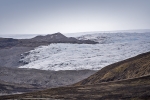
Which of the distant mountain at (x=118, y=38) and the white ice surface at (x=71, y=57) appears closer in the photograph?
the white ice surface at (x=71, y=57)

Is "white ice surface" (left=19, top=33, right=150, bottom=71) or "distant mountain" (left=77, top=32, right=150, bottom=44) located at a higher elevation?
"distant mountain" (left=77, top=32, right=150, bottom=44)

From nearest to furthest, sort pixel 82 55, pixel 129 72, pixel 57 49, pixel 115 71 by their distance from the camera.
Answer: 1. pixel 129 72
2. pixel 115 71
3. pixel 82 55
4. pixel 57 49

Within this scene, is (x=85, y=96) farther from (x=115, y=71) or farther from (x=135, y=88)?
(x=115, y=71)

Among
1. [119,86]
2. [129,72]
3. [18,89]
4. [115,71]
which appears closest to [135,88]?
[119,86]

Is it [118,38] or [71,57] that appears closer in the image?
[71,57]

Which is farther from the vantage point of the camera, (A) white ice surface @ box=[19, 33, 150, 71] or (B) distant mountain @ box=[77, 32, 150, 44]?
(B) distant mountain @ box=[77, 32, 150, 44]

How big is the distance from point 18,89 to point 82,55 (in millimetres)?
25125

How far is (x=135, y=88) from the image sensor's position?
22.0 feet

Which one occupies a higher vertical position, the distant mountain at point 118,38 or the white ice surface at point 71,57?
the distant mountain at point 118,38

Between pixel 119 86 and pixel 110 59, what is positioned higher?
pixel 119 86

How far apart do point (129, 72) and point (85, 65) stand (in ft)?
75.1

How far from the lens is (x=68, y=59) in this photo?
135 feet

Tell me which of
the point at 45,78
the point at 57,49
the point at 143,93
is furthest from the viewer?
the point at 57,49

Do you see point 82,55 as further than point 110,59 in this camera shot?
Yes
